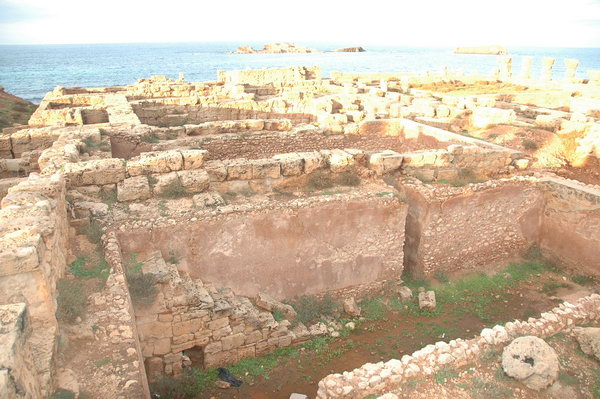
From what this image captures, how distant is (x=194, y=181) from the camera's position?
328 inches

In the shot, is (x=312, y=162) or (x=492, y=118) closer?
(x=312, y=162)

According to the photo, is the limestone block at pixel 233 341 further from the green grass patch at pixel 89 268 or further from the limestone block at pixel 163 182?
the limestone block at pixel 163 182

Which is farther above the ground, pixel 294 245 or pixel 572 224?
pixel 294 245

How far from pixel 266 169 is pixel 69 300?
4809 millimetres

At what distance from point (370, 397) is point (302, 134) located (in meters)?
8.59

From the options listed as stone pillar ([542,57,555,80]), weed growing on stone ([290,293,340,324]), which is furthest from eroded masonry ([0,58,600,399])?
stone pillar ([542,57,555,80])

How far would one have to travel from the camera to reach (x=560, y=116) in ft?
52.0

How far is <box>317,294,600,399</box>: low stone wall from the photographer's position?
4660mm

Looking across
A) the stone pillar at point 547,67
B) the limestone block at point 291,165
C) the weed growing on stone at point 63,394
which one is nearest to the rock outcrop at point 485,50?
the stone pillar at point 547,67

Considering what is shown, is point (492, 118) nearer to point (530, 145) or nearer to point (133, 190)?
point (530, 145)

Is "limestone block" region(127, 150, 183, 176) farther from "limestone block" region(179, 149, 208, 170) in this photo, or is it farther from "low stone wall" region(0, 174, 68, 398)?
"low stone wall" region(0, 174, 68, 398)

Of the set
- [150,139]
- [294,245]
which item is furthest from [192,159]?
[150,139]

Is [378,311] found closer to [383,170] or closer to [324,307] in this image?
[324,307]

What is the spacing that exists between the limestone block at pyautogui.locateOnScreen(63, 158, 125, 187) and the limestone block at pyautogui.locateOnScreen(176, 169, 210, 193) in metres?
1.17
